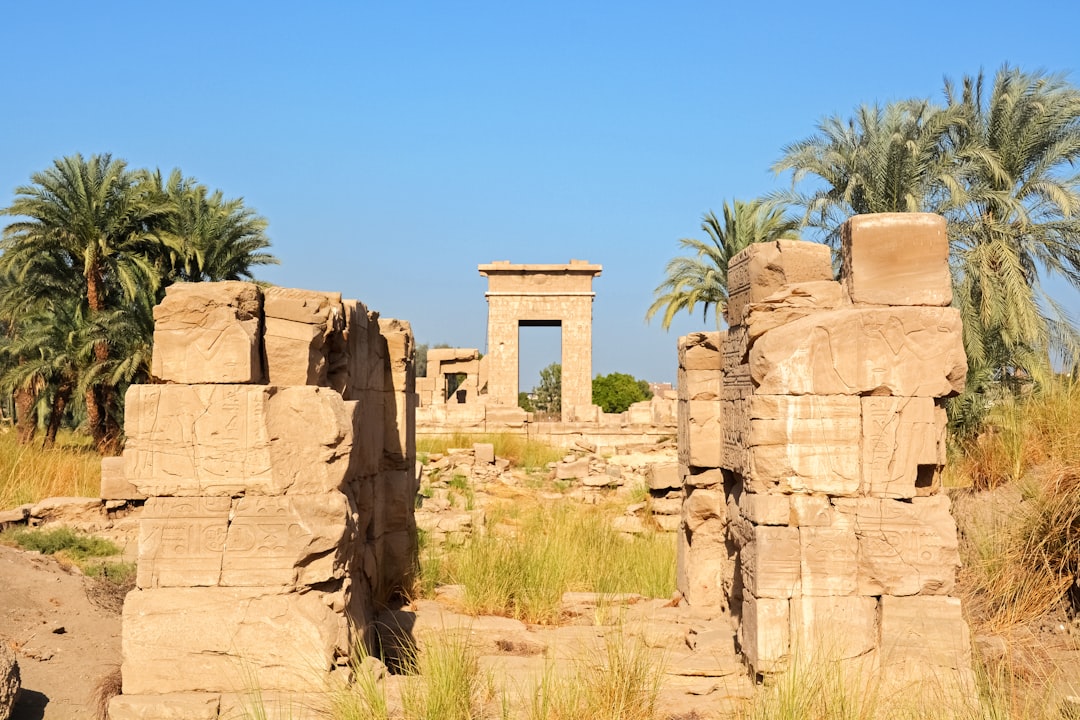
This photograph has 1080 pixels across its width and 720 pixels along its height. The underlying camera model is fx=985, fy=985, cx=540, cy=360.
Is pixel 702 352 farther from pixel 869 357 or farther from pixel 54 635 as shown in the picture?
pixel 54 635

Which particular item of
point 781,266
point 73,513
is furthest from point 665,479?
point 73,513

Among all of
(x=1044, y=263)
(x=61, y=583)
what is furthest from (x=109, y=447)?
(x=1044, y=263)

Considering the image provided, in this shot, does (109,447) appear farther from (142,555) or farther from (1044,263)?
(1044,263)

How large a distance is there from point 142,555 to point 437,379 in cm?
2109

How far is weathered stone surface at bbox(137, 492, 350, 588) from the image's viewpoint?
16.2ft

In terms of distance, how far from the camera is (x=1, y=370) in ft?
61.2

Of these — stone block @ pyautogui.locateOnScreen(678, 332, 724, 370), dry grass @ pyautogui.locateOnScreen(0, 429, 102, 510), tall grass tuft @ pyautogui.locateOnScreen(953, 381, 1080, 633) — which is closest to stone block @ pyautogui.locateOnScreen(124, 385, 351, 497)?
stone block @ pyautogui.locateOnScreen(678, 332, 724, 370)

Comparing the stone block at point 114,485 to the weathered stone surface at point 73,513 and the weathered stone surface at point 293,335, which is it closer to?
the weathered stone surface at point 73,513

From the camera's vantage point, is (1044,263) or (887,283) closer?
(887,283)

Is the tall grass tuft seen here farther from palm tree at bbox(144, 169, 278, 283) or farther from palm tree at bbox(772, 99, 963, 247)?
palm tree at bbox(144, 169, 278, 283)

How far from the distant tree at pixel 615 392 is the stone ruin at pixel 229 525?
32547mm

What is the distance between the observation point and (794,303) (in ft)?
19.0

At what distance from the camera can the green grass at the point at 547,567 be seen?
727 cm

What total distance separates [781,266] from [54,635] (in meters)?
5.36
